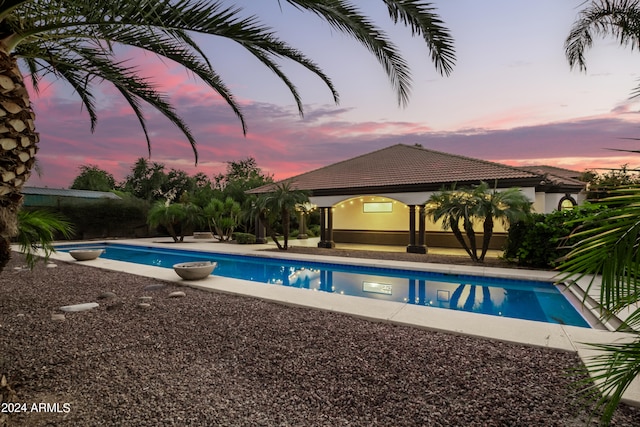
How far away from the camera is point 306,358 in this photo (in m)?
4.05

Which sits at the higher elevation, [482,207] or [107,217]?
[482,207]

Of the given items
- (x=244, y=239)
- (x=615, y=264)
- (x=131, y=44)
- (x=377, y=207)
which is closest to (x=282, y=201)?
(x=244, y=239)

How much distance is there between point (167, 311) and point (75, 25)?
4478 mm

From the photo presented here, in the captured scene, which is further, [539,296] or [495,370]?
[539,296]

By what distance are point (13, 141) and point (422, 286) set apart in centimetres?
900

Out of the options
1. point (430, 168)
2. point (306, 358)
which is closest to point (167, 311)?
point (306, 358)

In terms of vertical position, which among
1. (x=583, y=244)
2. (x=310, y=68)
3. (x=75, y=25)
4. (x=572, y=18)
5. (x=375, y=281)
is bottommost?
(x=375, y=281)

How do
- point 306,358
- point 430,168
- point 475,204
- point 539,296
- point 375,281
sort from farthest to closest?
point 430,168
point 475,204
point 375,281
point 539,296
point 306,358

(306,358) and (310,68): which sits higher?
(310,68)

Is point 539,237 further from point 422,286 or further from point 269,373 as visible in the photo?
point 269,373

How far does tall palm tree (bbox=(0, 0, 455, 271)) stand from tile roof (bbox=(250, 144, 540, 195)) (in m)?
10.4

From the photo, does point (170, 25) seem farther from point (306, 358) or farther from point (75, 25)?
point (306, 358)

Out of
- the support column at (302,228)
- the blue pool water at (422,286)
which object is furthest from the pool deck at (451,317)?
the support column at (302,228)

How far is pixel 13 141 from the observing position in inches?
98.8
